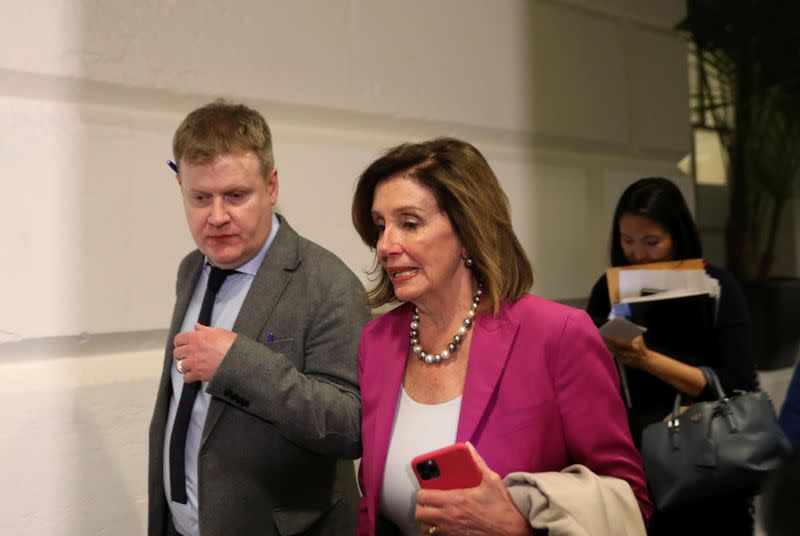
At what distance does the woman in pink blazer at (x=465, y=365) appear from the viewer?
1.50m

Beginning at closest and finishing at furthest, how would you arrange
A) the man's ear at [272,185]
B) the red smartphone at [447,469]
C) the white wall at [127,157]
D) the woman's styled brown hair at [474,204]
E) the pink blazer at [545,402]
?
the red smartphone at [447,469], the pink blazer at [545,402], the woman's styled brown hair at [474,204], the man's ear at [272,185], the white wall at [127,157]

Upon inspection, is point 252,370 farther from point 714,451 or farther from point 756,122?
point 756,122

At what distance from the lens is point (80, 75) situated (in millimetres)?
2117

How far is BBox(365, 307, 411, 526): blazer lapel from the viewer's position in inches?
62.7

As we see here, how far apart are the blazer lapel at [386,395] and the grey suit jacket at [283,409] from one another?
0.29ft

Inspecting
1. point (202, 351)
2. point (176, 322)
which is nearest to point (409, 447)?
point (202, 351)

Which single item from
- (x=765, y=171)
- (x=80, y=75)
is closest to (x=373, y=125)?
(x=80, y=75)

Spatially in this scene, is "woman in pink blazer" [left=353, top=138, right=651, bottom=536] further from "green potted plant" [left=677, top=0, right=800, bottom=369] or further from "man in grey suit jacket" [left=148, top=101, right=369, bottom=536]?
"green potted plant" [left=677, top=0, right=800, bottom=369]

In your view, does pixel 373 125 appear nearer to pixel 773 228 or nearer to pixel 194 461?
pixel 194 461

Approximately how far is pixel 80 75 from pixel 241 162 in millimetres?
668

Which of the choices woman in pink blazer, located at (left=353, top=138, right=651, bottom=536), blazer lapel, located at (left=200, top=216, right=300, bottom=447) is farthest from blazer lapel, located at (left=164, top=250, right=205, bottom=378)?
woman in pink blazer, located at (left=353, top=138, right=651, bottom=536)

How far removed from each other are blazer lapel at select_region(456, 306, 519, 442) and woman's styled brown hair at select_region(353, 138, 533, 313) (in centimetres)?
4

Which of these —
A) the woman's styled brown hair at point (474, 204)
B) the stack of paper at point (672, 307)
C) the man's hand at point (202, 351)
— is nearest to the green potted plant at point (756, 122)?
the stack of paper at point (672, 307)

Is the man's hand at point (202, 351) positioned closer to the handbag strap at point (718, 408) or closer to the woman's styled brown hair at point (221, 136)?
the woman's styled brown hair at point (221, 136)
